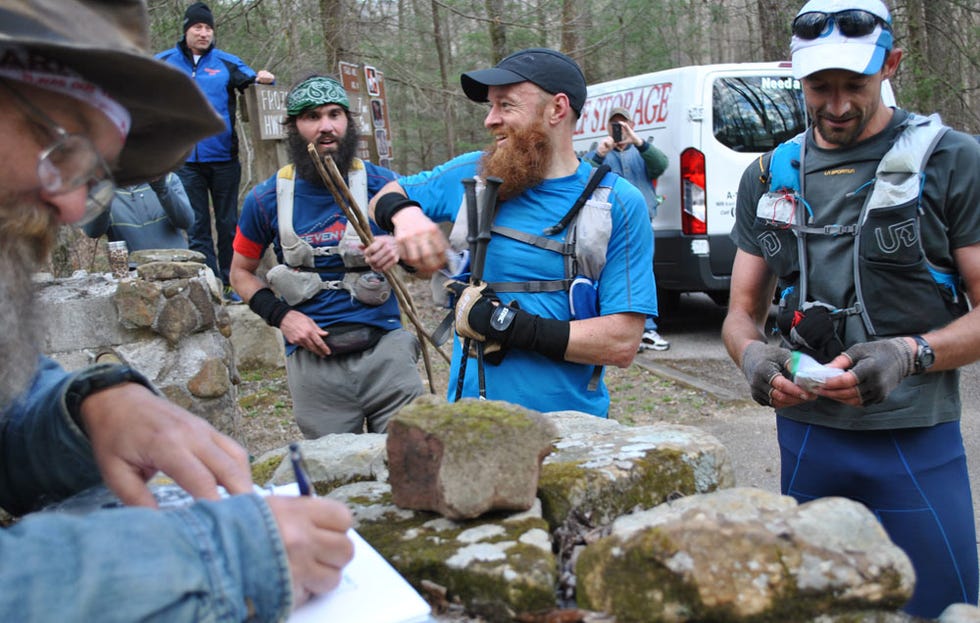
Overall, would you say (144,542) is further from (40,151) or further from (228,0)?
(228,0)

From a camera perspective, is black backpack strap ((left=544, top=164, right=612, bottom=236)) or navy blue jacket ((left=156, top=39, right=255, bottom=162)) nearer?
black backpack strap ((left=544, top=164, right=612, bottom=236))

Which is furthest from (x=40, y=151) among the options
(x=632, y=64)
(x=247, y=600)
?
(x=632, y=64)

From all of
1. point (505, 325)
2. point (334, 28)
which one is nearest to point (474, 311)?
point (505, 325)

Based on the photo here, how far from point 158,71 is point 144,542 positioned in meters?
0.69

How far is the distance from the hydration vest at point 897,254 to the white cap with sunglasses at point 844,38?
0.25 metres

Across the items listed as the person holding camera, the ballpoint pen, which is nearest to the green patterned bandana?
the ballpoint pen

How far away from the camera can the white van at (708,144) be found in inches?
305

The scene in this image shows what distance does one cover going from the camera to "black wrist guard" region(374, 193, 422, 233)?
2.90 meters

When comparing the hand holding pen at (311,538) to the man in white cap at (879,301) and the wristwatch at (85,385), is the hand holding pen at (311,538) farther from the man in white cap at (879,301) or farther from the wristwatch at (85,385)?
the man in white cap at (879,301)

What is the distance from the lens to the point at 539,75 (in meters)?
3.12

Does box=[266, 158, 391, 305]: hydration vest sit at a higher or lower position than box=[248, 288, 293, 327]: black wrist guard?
higher

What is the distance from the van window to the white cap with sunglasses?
5561 millimetres

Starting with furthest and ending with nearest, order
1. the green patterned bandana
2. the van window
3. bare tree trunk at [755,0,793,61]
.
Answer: bare tree trunk at [755,0,793,61] → the van window → the green patterned bandana

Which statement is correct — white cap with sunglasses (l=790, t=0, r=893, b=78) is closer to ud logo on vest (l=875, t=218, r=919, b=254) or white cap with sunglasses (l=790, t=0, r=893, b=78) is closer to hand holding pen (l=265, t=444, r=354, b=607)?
ud logo on vest (l=875, t=218, r=919, b=254)
